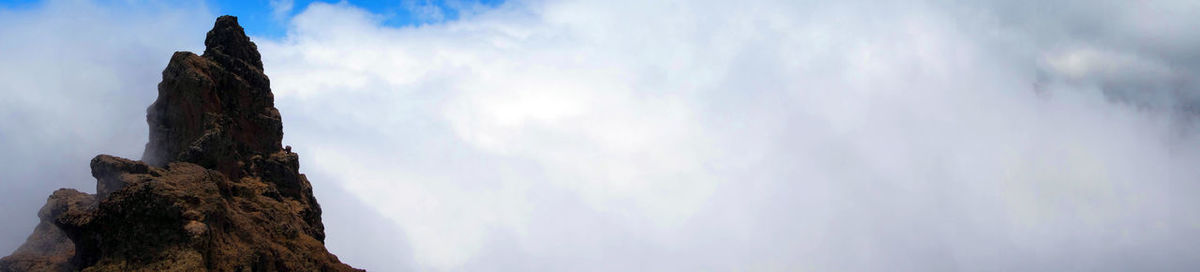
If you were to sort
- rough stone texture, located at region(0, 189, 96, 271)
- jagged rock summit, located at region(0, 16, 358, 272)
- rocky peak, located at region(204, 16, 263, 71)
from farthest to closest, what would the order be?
1. rocky peak, located at region(204, 16, 263, 71)
2. rough stone texture, located at region(0, 189, 96, 271)
3. jagged rock summit, located at region(0, 16, 358, 272)

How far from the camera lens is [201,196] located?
3869cm

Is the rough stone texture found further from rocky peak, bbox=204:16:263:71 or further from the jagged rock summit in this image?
rocky peak, bbox=204:16:263:71

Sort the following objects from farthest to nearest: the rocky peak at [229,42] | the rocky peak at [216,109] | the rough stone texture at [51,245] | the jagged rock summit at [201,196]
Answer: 1. the rocky peak at [229,42]
2. the rocky peak at [216,109]
3. the rough stone texture at [51,245]
4. the jagged rock summit at [201,196]

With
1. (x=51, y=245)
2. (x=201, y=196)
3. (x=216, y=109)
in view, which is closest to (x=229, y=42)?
(x=216, y=109)

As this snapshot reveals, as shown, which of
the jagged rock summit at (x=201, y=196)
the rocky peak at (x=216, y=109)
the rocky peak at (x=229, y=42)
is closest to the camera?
the jagged rock summit at (x=201, y=196)

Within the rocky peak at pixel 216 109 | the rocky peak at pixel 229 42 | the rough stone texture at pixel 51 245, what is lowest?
the rough stone texture at pixel 51 245

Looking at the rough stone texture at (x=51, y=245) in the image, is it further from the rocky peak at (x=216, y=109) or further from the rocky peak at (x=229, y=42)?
the rocky peak at (x=229, y=42)

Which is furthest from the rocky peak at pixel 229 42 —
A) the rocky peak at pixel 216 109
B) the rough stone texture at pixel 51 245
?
the rough stone texture at pixel 51 245

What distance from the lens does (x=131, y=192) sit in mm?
37125

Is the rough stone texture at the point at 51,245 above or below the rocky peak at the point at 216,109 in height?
below

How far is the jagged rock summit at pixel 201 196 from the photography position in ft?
120

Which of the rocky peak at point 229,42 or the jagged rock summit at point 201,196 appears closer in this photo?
the jagged rock summit at point 201,196

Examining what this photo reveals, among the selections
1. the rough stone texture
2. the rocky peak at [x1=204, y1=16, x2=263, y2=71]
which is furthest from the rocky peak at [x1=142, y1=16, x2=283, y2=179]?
A: the rough stone texture

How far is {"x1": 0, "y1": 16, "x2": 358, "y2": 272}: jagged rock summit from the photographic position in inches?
1437
